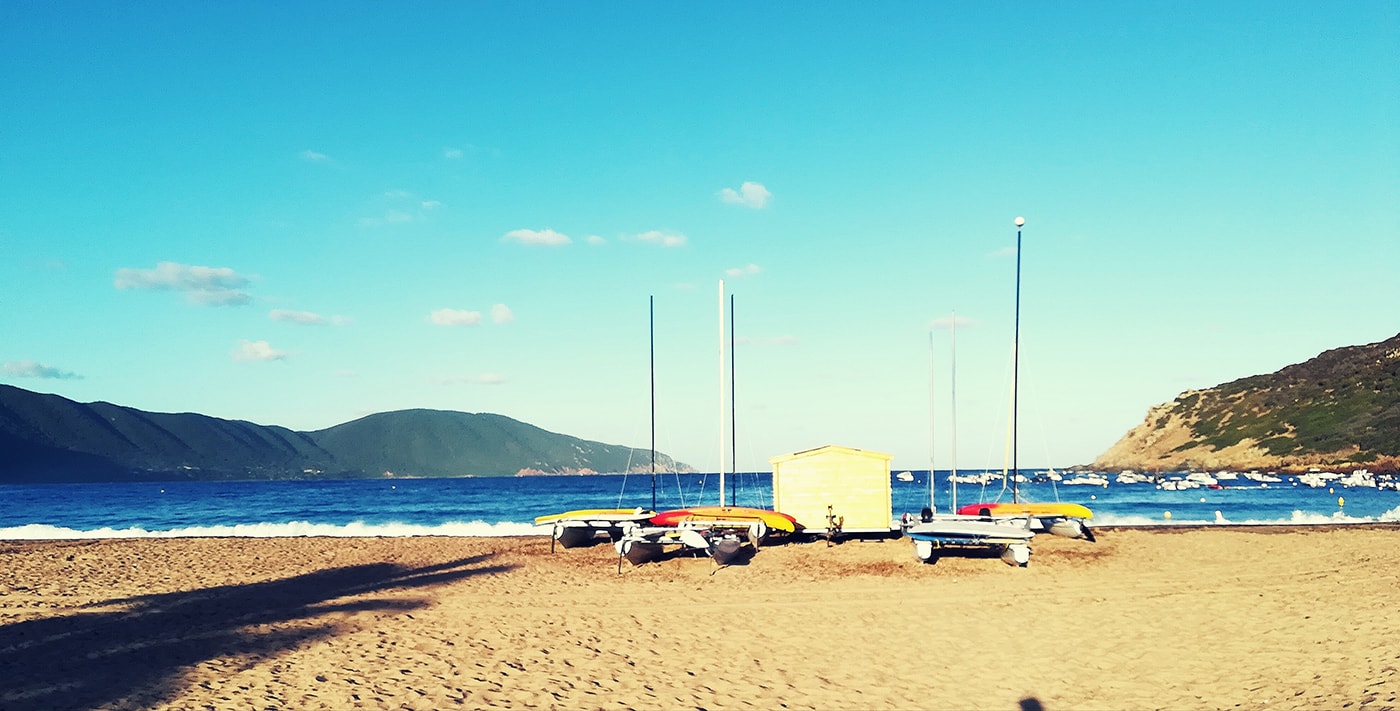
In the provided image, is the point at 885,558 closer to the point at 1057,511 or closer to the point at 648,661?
the point at 1057,511

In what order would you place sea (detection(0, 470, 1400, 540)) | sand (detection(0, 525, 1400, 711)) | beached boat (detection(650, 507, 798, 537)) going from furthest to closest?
1. sea (detection(0, 470, 1400, 540))
2. beached boat (detection(650, 507, 798, 537))
3. sand (detection(0, 525, 1400, 711))

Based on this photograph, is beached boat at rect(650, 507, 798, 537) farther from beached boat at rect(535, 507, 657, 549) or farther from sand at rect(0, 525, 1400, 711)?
beached boat at rect(535, 507, 657, 549)

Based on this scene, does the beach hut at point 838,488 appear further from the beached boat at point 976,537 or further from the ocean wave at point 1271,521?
the ocean wave at point 1271,521

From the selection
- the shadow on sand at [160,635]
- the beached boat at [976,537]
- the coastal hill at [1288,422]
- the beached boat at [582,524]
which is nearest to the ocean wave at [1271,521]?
the beached boat at [976,537]

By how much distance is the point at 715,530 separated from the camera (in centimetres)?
2284

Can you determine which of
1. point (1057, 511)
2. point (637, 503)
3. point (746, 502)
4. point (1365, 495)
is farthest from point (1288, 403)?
point (1057, 511)

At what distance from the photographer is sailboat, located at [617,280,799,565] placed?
70.1 ft

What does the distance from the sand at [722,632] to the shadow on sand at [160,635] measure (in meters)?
0.06


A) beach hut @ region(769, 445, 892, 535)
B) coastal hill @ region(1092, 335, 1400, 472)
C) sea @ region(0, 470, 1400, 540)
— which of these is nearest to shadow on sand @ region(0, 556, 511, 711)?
beach hut @ region(769, 445, 892, 535)

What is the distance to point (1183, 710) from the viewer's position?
919 cm

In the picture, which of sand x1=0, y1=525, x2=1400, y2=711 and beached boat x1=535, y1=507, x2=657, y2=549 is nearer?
sand x1=0, y1=525, x2=1400, y2=711

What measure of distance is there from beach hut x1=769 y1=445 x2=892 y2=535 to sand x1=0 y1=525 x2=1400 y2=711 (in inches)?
67.6

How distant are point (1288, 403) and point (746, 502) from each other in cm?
8655

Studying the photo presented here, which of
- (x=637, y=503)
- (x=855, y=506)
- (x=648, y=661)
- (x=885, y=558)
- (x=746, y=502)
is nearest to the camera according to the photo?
(x=648, y=661)
